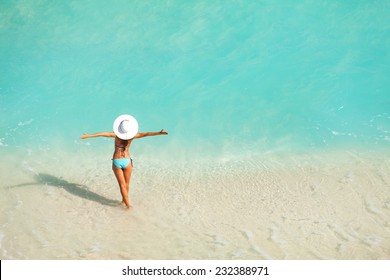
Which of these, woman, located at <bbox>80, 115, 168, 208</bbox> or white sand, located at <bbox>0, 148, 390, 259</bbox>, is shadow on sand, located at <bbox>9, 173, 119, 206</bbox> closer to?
white sand, located at <bbox>0, 148, 390, 259</bbox>

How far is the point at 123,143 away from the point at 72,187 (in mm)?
1641

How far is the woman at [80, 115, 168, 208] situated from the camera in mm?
7133

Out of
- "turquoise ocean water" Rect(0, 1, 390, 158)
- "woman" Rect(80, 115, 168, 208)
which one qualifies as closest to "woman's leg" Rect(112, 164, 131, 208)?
"woman" Rect(80, 115, 168, 208)

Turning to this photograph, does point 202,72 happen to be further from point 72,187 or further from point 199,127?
point 72,187

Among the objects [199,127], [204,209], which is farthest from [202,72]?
[204,209]

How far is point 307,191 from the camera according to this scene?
27.0 ft

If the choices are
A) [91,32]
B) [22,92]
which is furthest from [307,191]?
[91,32]

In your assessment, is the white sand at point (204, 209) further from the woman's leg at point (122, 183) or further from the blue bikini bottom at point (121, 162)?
the blue bikini bottom at point (121, 162)

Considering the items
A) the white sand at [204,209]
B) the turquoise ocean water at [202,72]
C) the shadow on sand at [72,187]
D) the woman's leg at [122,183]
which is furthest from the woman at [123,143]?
the turquoise ocean water at [202,72]

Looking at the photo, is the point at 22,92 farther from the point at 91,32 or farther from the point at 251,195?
the point at 251,195

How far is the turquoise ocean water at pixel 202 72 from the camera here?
10.5 m

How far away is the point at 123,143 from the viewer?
7312 millimetres

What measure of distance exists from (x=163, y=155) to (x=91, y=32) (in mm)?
5903

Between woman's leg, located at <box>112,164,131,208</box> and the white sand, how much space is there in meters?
0.16
